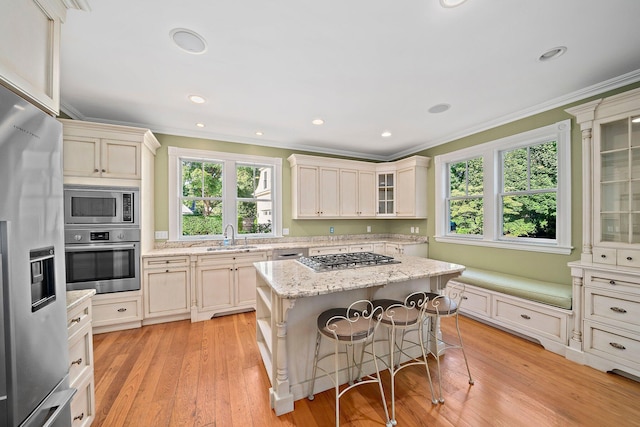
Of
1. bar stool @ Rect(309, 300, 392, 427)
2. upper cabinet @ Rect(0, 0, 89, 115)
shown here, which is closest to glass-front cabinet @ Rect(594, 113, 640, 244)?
bar stool @ Rect(309, 300, 392, 427)

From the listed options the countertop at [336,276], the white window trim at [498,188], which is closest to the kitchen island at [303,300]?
the countertop at [336,276]

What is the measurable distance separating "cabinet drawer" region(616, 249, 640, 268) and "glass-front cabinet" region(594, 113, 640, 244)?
0.12m

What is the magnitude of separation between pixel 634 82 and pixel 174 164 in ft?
17.7

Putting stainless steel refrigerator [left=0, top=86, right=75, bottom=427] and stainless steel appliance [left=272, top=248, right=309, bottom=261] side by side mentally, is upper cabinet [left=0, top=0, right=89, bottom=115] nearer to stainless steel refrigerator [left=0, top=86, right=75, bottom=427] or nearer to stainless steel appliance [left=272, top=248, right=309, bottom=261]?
stainless steel refrigerator [left=0, top=86, right=75, bottom=427]

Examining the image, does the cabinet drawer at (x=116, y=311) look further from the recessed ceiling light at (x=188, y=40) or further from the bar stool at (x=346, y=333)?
the recessed ceiling light at (x=188, y=40)

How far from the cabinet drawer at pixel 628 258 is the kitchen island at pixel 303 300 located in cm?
144

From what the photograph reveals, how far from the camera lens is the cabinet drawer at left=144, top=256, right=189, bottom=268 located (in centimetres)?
308

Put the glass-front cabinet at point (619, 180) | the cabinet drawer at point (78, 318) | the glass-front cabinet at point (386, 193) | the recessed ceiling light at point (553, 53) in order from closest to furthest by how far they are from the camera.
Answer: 1. the cabinet drawer at point (78, 318)
2. the recessed ceiling light at point (553, 53)
3. the glass-front cabinet at point (619, 180)
4. the glass-front cabinet at point (386, 193)

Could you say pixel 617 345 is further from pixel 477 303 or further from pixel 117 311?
pixel 117 311

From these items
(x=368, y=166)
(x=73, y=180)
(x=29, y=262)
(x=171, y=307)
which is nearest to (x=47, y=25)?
(x=29, y=262)

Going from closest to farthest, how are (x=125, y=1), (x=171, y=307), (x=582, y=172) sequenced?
1. (x=125, y=1)
2. (x=582, y=172)
3. (x=171, y=307)

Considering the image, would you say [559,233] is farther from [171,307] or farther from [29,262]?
[171,307]

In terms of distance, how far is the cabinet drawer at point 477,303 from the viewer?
302 cm

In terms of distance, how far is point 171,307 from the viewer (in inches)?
126
